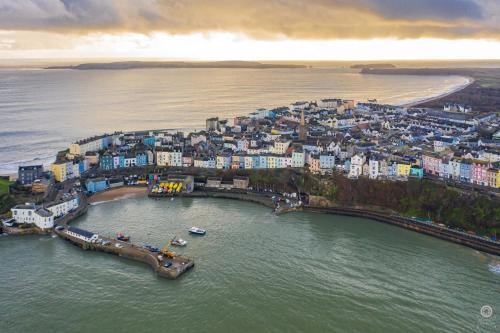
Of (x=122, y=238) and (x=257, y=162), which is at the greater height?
(x=257, y=162)

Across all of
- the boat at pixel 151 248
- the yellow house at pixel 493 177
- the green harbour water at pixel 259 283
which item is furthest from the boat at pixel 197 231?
the yellow house at pixel 493 177

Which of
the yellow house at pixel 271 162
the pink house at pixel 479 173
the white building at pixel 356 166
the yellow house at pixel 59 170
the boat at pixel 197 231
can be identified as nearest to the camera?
the boat at pixel 197 231

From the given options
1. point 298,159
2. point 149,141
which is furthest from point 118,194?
point 298,159

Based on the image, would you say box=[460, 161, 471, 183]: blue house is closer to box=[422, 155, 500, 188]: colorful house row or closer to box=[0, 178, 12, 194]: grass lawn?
box=[422, 155, 500, 188]: colorful house row

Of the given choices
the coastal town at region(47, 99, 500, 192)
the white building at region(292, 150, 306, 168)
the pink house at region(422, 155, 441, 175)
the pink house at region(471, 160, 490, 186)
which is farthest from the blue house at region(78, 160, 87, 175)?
the pink house at region(471, 160, 490, 186)

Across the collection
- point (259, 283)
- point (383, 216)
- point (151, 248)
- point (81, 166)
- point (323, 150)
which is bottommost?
point (259, 283)

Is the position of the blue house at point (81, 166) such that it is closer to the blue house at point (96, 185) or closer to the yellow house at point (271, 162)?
the blue house at point (96, 185)

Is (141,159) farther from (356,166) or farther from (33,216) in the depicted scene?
(356,166)

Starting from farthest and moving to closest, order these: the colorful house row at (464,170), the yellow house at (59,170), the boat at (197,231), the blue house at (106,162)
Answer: the blue house at (106,162) → the yellow house at (59,170) → the colorful house row at (464,170) → the boat at (197,231)

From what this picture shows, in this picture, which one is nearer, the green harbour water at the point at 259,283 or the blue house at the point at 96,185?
the green harbour water at the point at 259,283
